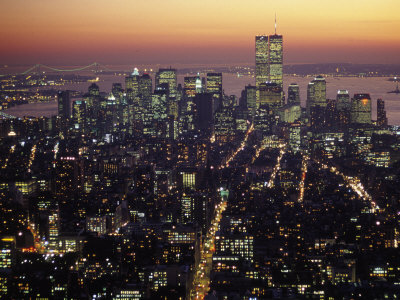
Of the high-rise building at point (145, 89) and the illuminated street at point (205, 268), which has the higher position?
the high-rise building at point (145, 89)

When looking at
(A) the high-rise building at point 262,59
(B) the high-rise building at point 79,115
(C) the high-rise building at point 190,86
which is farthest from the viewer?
(A) the high-rise building at point 262,59

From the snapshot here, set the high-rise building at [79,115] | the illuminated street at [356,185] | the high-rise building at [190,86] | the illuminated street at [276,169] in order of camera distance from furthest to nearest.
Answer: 1. the high-rise building at [190,86]
2. the high-rise building at [79,115]
3. the illuminated street at [276,169]
4. the illuminated street at [356,185]

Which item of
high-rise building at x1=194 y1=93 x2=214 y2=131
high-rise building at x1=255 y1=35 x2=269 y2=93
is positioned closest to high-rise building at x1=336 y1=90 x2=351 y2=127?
high-rise building at x1=194 y1=93 x2=214 y2=131

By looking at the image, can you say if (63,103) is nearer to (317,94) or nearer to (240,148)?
(240,148)

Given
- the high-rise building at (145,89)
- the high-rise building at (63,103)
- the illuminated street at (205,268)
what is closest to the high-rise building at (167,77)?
the high-rise building at (145,89)

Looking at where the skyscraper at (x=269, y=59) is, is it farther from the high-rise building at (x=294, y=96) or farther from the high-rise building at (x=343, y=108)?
the high-rise building at (x=343, y=108)

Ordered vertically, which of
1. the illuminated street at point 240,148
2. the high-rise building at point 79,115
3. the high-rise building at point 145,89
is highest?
the high-rise building at point 145,89

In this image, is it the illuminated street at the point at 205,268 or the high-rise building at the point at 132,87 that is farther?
the high-rise building at the point at 132,87
